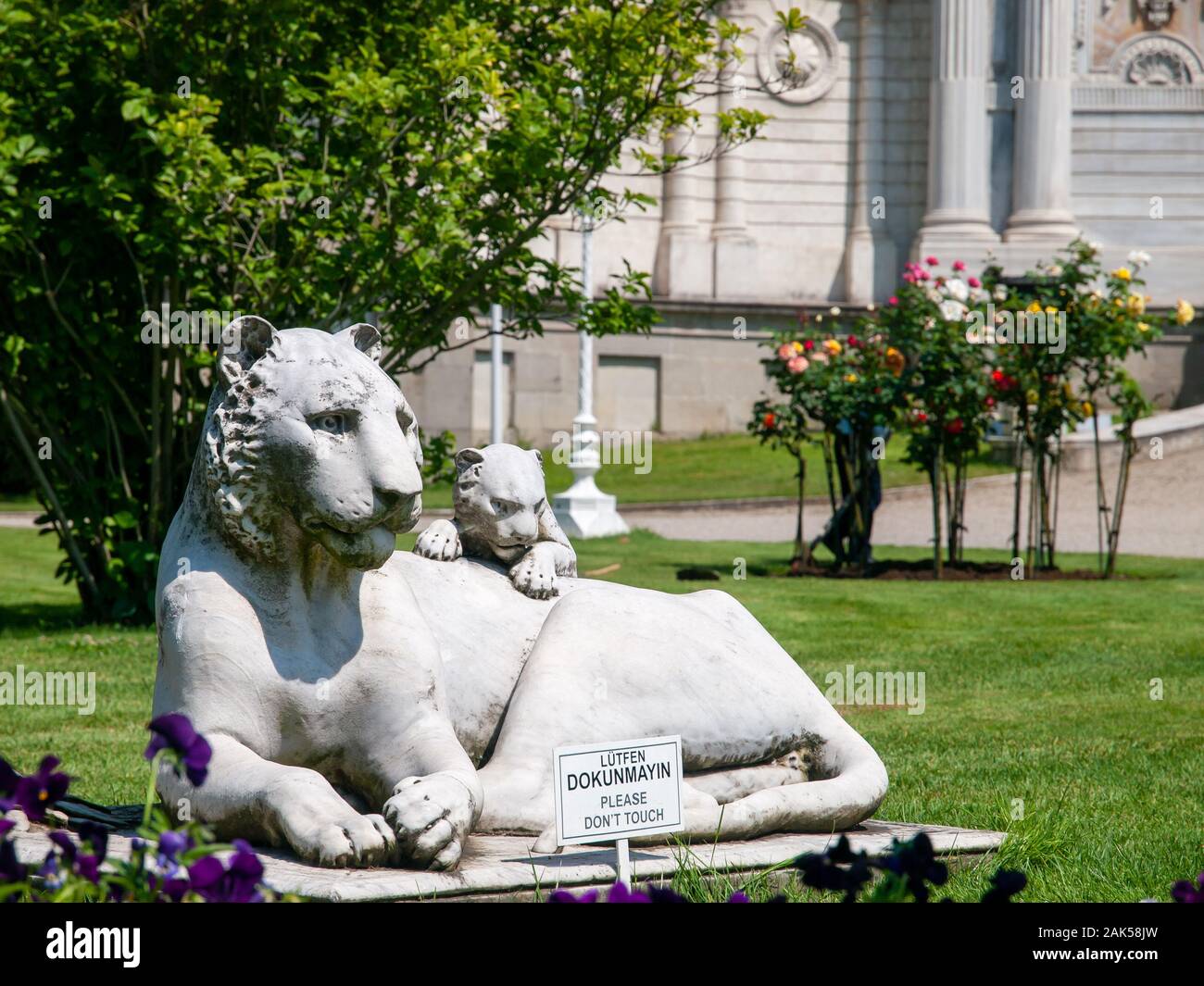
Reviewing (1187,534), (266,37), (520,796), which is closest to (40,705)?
(266,37)

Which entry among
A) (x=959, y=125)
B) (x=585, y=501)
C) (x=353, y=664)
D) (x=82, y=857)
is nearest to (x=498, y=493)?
(x=353, y=664)

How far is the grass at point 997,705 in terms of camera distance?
17.2 feet

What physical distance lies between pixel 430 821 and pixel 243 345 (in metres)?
1.09

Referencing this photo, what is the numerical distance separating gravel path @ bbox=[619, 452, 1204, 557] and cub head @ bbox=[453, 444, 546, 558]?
1498 cm

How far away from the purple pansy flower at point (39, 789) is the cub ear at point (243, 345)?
3.18 ft

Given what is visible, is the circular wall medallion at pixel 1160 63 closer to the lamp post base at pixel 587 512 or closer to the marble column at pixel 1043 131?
the marble column at pixel 1043 131

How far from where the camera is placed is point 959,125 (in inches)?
1242

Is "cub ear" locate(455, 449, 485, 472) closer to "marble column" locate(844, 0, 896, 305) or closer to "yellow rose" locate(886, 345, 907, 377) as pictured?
"yellow rose" locate(886, 345, 907, 377)

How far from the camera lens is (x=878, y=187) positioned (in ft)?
109

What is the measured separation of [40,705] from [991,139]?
27.1m

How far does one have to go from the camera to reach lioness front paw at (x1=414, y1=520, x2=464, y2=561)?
4262mm

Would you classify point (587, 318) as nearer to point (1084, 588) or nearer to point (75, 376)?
point (75, 376)
